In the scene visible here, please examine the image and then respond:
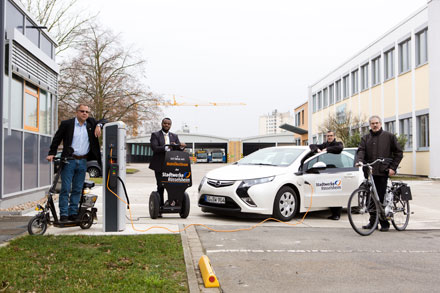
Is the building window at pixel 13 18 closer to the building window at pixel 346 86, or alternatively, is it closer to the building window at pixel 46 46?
the building window at pixel 46 46

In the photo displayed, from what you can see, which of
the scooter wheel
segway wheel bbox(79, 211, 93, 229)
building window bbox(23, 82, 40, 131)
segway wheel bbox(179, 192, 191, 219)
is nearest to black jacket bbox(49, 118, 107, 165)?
segway wheel bbox(79, 211, 93, 229)

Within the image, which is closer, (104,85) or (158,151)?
(158,151)

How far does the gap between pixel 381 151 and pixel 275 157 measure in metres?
2.40

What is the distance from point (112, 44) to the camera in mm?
33562

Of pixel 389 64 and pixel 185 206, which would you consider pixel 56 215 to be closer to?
pixel 185 206

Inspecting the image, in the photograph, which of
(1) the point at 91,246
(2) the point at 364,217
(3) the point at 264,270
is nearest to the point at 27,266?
(1) the point at 91,246

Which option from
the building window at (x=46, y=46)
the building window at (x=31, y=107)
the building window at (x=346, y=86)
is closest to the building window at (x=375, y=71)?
the building window at (x=346, y=86)

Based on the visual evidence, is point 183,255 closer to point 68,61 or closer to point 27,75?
point 27,75

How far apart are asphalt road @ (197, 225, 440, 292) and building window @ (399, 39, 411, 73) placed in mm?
21033

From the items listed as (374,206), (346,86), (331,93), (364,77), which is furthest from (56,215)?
(331,93)

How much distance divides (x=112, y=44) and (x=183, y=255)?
3003 cm

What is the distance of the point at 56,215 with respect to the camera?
698 centimetres

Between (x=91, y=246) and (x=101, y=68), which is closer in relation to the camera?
(x=91, y=246)

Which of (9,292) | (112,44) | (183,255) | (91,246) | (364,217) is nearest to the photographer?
(9,292)
